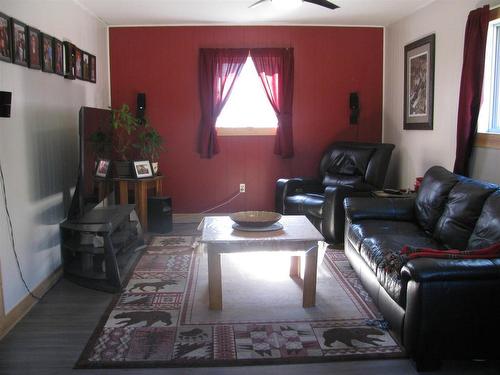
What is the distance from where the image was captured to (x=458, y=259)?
2336mm

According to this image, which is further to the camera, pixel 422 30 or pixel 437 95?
pixel 422 30

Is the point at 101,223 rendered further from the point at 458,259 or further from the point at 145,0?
the point at 458,259

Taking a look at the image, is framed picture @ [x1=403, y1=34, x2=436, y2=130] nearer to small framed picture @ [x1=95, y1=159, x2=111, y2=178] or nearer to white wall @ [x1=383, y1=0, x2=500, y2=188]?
white wall @ [x1=383, y1=0, x2=500, y2=188]

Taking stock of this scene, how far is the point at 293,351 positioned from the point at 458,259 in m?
0.96

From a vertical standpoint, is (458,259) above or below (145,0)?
below

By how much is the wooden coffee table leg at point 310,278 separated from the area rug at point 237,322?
6 cm

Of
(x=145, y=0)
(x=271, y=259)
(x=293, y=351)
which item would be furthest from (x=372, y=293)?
(x=145, y=0)

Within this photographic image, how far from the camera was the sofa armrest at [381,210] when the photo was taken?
12.6 ft

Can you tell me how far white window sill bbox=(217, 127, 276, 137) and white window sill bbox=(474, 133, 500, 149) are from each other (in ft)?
8.36

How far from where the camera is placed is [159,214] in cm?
527

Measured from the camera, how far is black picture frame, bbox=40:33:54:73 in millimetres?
3543

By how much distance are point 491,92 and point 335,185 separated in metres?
1.85

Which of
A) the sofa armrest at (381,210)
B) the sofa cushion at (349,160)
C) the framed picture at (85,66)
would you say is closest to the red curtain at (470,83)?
the sofa armrest at (381,210)

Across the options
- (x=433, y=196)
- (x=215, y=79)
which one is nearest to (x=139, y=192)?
(x=215, y=79)
